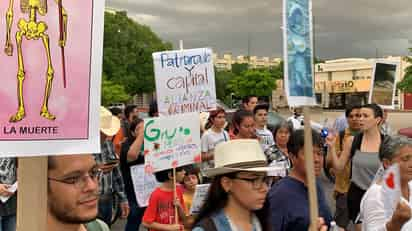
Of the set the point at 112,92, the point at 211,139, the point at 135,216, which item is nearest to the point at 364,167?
the point at 211,139

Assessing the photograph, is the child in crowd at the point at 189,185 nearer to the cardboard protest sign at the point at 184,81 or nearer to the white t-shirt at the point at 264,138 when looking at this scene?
the cardboard protest sign at the point at 184,81

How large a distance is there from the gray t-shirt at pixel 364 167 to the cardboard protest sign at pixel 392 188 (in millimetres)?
1950

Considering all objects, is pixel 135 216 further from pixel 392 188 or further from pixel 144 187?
pixel 392 188

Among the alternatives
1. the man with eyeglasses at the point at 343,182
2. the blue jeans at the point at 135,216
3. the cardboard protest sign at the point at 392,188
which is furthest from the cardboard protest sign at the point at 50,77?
the blue jeans at the point at 135,216

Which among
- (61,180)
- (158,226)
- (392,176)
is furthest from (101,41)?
(158,226)

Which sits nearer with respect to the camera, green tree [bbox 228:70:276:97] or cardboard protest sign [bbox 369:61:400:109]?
cardboard protest sign [bbox 369:61:400:109]

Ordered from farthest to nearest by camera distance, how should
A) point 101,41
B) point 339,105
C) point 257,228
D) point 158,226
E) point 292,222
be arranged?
1. point 339,105
2. point 158,226
3. point 292,222
4. point 257,228
5. point 101,41

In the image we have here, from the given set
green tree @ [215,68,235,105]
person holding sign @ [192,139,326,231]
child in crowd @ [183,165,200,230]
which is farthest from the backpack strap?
green tree @ [215,68,235,105]

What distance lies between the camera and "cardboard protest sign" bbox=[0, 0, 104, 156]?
1697mm

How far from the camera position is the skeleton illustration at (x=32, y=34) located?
66.9 inches

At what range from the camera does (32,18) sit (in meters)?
1.73

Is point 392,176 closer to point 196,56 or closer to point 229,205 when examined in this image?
point 229,205

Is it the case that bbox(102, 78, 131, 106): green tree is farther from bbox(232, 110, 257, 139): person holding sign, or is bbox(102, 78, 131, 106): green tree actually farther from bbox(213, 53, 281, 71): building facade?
bbox(213, 53, 281, 71): building facade

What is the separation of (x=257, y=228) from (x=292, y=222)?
51 cm
